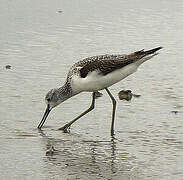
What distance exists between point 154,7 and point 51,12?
244 cm

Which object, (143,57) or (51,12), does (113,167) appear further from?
(51,12)

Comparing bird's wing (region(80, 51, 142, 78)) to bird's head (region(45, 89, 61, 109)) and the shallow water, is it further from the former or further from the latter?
the shallow water

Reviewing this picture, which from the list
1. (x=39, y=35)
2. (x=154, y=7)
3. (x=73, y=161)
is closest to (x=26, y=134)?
(x=73, y=161)

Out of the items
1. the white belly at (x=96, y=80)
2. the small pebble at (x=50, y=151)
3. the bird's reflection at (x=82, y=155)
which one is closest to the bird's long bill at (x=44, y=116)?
the bird's reflection at (x=82, y=155)

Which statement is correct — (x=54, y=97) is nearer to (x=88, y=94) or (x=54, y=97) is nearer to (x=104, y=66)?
(x=104, y=66)

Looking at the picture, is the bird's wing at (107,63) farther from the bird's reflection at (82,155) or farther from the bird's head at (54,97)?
the bird's reflection at (82,155)

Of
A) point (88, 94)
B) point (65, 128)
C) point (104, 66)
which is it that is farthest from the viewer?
point (88, 94)

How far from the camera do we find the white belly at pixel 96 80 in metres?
8.98

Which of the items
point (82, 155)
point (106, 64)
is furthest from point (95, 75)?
point (82, 155)

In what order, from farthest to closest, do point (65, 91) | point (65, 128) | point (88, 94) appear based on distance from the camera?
1. point (88, 94)
2. point (65, 91)
3. point (65, 128)

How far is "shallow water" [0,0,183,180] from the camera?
7777 mm

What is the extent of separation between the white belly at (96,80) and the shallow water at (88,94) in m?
0.51

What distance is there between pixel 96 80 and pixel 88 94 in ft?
5.53

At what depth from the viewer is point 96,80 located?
9.01 metres
